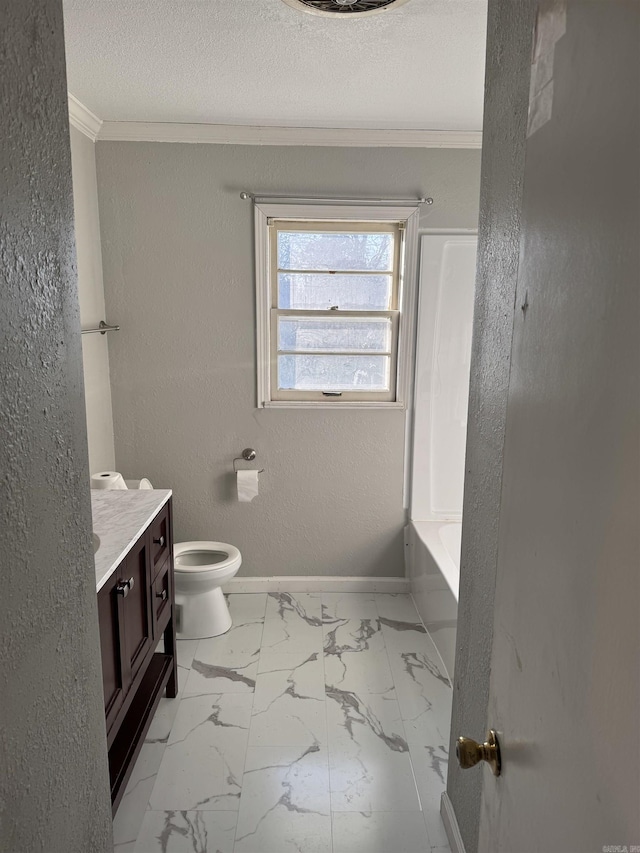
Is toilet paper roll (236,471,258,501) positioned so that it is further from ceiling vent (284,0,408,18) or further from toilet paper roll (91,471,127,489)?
ceiling vent (284,0,408,18)

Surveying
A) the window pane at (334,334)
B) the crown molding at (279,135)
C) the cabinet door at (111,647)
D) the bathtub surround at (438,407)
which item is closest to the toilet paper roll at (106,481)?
the cabinet door at (111,647)

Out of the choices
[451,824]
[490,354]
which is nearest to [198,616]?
[451,824]

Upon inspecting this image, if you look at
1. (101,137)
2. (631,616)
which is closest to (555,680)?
(631,616)

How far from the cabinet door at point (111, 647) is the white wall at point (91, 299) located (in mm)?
1187

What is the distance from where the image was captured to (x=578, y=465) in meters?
0.63

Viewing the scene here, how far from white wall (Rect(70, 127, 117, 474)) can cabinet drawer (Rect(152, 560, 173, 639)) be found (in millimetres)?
691

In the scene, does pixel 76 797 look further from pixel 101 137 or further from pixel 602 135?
pixel 101 137

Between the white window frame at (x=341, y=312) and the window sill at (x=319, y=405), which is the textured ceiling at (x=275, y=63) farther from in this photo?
the window sill at (x=319, y=405)

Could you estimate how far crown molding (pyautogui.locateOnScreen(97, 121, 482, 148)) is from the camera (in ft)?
10.2

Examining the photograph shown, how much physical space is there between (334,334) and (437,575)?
4.51 ft

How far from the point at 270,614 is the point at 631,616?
306cm

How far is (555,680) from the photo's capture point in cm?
68

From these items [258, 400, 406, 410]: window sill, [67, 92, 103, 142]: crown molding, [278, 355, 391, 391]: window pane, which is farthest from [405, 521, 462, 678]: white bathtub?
[67, 92, 103, 142]: crown molding

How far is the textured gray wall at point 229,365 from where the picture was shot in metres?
3.21
